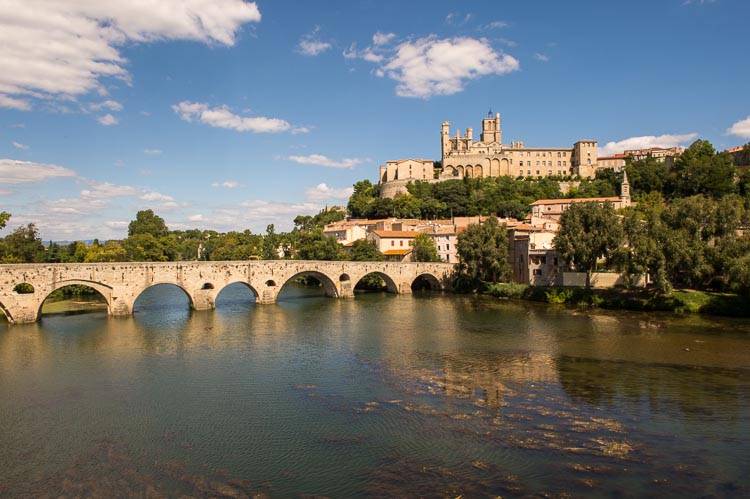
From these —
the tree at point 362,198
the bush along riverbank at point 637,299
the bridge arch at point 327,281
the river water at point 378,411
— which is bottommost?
the river water at point 378,411

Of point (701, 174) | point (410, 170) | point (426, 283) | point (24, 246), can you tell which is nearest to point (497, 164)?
point (410, 170)

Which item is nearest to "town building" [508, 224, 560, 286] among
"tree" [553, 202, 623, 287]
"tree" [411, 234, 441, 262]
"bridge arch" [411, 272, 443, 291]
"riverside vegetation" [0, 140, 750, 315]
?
"riverside vegetation" [0, 140, 750, 315]

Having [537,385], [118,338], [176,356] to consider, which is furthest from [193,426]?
[118,338]

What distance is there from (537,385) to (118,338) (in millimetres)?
23743

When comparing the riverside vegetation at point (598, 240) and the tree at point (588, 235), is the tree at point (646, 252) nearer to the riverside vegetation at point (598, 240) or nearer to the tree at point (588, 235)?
the riverside vegetation at point (598, 240)

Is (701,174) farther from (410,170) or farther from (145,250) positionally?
(145,250)

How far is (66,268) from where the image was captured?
1451 inches

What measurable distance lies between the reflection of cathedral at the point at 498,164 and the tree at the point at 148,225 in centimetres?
4072

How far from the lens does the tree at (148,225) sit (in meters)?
89.1

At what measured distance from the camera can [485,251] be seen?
5278 cm

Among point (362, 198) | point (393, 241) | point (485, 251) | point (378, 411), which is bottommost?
point (378, 411)

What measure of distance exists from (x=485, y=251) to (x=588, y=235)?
11227 mm

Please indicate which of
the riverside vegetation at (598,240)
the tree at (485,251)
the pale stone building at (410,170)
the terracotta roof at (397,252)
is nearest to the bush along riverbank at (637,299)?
the riverside vegetation at (598,240)

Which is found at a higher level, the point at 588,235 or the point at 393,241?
the point at 393,241
